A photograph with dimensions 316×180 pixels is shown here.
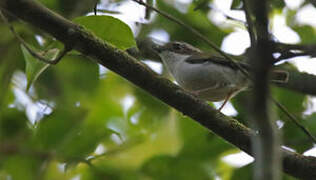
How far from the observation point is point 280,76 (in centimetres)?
448

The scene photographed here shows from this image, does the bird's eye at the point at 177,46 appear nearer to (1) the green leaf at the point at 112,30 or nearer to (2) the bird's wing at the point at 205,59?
(2) the bird's wing at the point at 205,59

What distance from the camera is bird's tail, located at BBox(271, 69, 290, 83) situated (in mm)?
4421

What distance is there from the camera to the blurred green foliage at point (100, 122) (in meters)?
4.20

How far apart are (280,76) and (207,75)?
1016mm

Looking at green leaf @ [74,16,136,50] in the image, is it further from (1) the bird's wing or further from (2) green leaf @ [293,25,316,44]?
(2) green leaf @ [293,25,316,44]

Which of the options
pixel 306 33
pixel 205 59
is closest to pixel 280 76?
pixel 306 33

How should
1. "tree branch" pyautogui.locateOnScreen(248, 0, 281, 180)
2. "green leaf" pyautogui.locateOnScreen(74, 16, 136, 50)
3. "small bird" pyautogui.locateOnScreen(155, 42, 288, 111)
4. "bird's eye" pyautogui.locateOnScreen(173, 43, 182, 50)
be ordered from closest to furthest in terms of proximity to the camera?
"tree branch" pyautogui.locateOnScreen(248, 0, 281, 180)
"green leaf" pyautogui.locateOnScreen(74, 16, 136, 50)
"small bird" pyautogui.locateOnScreen(155, 42, 288, 111)
"bird's eye" pyautogui.locateOnScreen(173, 43, 182, 50)

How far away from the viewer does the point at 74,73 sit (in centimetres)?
561

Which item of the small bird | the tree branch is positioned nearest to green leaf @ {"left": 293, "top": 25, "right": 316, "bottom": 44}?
the small bird

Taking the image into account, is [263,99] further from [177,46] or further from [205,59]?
[177,46]

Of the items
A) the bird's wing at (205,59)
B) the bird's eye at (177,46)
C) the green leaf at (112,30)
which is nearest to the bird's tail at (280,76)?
the bird's wing at (205,59)

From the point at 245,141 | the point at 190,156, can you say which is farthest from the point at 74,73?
the point at 245,141

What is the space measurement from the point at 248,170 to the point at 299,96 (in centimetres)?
84

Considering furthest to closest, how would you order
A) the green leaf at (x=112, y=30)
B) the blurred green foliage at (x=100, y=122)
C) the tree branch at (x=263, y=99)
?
the blurred green foliage at (x=100, y=122) → the green leaf at (x=112, y=30) → the tree branch at (x=263, y=99)
